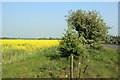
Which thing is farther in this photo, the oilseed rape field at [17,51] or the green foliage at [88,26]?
the green foliage at [88,26]

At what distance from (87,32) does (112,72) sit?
228 inches

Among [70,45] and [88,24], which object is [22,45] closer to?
[88,24]

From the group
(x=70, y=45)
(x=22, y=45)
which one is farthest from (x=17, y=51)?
(x=70, y=45)

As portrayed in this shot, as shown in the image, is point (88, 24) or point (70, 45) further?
point (88, 24)

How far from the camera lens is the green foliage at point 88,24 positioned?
16.5 metres

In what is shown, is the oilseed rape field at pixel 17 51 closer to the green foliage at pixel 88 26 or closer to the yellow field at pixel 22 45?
the yellow field at pixel 22 45

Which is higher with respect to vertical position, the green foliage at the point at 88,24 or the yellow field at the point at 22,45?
the green foliage at the point at 88,24

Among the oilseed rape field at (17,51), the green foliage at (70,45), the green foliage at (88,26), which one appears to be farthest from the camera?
the green foliage at (88,26)

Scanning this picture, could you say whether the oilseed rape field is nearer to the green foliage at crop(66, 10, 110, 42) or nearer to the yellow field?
the yellow field

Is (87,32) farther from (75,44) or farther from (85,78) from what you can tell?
(85,78)

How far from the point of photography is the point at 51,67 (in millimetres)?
10688

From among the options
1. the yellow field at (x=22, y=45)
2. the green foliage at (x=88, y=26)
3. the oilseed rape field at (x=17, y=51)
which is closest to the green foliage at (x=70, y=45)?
the green foliage at (x=88, y=26)

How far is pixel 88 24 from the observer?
17141mm

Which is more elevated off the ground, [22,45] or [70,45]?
[70,45]
